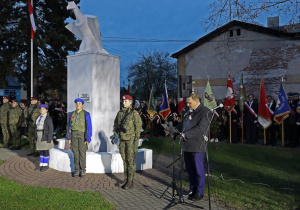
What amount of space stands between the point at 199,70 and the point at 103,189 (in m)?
20.8

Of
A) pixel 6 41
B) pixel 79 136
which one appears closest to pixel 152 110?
pixel 79 136

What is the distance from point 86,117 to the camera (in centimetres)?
793

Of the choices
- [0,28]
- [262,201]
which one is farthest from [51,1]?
[262,201]

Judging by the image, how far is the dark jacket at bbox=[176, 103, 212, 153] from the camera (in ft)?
19.0

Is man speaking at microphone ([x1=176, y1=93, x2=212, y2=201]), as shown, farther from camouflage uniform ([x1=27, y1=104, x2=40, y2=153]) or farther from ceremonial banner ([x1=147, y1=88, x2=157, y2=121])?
ceremonial banner ([x1=147, y1=88, x2=157, y2=121])

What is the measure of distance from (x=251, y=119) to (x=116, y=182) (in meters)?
8.18

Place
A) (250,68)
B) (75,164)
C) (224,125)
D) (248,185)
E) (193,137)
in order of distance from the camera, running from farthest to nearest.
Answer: (250,68) → (224,125) → (75,164) → (248,185) → (193,137)

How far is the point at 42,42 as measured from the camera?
2438 centimetres

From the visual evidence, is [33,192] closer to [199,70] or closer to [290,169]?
[290,169]

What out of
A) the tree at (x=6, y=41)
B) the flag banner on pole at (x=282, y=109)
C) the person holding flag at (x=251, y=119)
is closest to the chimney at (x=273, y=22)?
the person holding flag at (x=251, y=119)

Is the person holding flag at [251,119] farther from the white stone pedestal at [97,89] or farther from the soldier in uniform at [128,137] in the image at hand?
the soldier in uniform at [128,137]

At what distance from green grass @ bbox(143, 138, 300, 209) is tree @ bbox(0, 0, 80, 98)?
1510 centimetres

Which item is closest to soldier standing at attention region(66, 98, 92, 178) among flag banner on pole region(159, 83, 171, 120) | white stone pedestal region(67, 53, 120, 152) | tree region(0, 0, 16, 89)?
→ white stone pedestal region(67, 53, 120, 152)

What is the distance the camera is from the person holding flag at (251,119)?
13.7 meters
